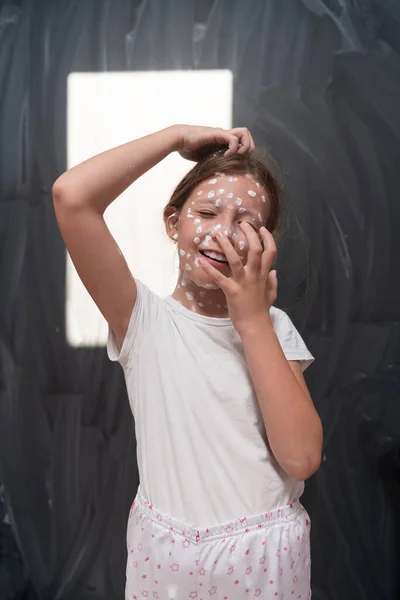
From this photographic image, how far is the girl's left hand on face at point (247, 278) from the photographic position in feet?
2.29

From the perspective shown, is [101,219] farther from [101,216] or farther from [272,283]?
[272,283]

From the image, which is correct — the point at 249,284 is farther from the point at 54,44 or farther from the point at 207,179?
the point at 54,44

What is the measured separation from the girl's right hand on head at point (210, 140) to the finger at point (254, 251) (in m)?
0.15

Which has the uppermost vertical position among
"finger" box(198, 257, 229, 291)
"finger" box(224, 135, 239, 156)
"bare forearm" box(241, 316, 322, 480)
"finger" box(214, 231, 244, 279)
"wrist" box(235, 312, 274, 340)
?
"finger" box(224, 135, 239, 156)

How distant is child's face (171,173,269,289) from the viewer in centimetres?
75

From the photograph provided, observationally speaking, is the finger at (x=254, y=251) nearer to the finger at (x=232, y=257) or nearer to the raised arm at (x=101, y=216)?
the finger at (x=232, y=257)

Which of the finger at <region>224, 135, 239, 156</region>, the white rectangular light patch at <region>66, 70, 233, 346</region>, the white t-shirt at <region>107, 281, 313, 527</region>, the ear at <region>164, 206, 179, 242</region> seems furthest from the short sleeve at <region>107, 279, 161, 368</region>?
the white rectangular light patch at <region>66, 70, 233, 346</region>

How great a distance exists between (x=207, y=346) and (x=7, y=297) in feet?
2.04

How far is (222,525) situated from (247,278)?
0.30m

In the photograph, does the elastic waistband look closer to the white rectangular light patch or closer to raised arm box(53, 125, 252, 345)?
raised arm box(53, 125, 252, 345)

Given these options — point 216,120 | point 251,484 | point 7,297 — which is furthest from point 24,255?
point 251,484

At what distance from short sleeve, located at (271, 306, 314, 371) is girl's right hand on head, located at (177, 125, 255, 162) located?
0.75ft

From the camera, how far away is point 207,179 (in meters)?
0.79

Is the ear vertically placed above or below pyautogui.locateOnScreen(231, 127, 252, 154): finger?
below
